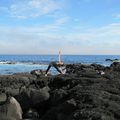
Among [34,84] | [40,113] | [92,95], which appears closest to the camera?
[92,95]

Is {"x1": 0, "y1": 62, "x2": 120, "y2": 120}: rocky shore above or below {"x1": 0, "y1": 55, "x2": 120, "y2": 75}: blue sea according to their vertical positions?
above

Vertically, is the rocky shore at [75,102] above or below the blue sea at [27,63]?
above

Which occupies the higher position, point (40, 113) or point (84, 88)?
point (84, 88)

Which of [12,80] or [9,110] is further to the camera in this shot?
[12,80]

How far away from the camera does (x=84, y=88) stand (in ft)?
43.2

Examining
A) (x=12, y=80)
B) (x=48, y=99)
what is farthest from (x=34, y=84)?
(x=48, y=99)

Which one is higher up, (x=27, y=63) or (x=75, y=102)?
(x=75, y=102)

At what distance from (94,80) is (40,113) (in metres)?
3.37

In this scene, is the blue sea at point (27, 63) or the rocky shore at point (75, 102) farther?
the blue sea at point (27, 63)

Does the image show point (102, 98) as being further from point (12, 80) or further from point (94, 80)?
point (12, 80)

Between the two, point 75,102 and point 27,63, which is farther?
point 27,63

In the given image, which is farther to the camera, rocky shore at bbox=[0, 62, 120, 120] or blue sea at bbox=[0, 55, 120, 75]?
blue sea at bbox=[0, 55, 120, 75]

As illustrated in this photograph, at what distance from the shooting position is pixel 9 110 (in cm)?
1142

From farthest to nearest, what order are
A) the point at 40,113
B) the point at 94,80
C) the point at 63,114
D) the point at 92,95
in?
1. the point at 94,80
2. the point at 40,113
3. the point at 92,95
4. the point at 63,114
